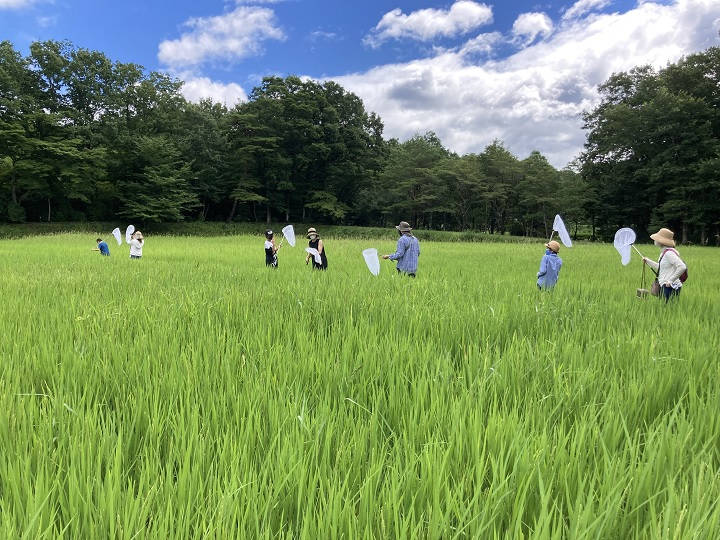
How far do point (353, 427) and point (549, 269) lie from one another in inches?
200

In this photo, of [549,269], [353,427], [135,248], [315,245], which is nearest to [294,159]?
[135,248]

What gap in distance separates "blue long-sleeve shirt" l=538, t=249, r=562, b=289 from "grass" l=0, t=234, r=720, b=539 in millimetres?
1830

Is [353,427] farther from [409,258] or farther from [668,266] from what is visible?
[409,258]

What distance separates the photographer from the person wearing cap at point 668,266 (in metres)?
4.53

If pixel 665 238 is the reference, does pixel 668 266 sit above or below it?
below

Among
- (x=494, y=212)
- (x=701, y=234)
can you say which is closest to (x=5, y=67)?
(x=494, y=212)

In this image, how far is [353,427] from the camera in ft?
5.08

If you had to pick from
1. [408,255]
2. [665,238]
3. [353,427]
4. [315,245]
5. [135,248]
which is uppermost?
[665,238]

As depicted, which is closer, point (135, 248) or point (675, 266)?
point (675, 266)

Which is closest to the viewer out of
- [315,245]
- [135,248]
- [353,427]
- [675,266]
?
[353,427]

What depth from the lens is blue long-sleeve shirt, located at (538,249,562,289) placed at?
222 inches

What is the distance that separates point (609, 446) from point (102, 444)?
1.92 meters

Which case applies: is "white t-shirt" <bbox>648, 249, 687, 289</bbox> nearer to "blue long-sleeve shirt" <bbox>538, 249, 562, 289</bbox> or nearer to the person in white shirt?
"blue long-sleeve shirt" <bbox>538, 249, 562, 289</bbox>

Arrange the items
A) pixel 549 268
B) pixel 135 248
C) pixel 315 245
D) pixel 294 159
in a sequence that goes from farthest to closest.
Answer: pixel 294 159 < pixel 135 248 < pixel 315 245 < pixel 549 268
